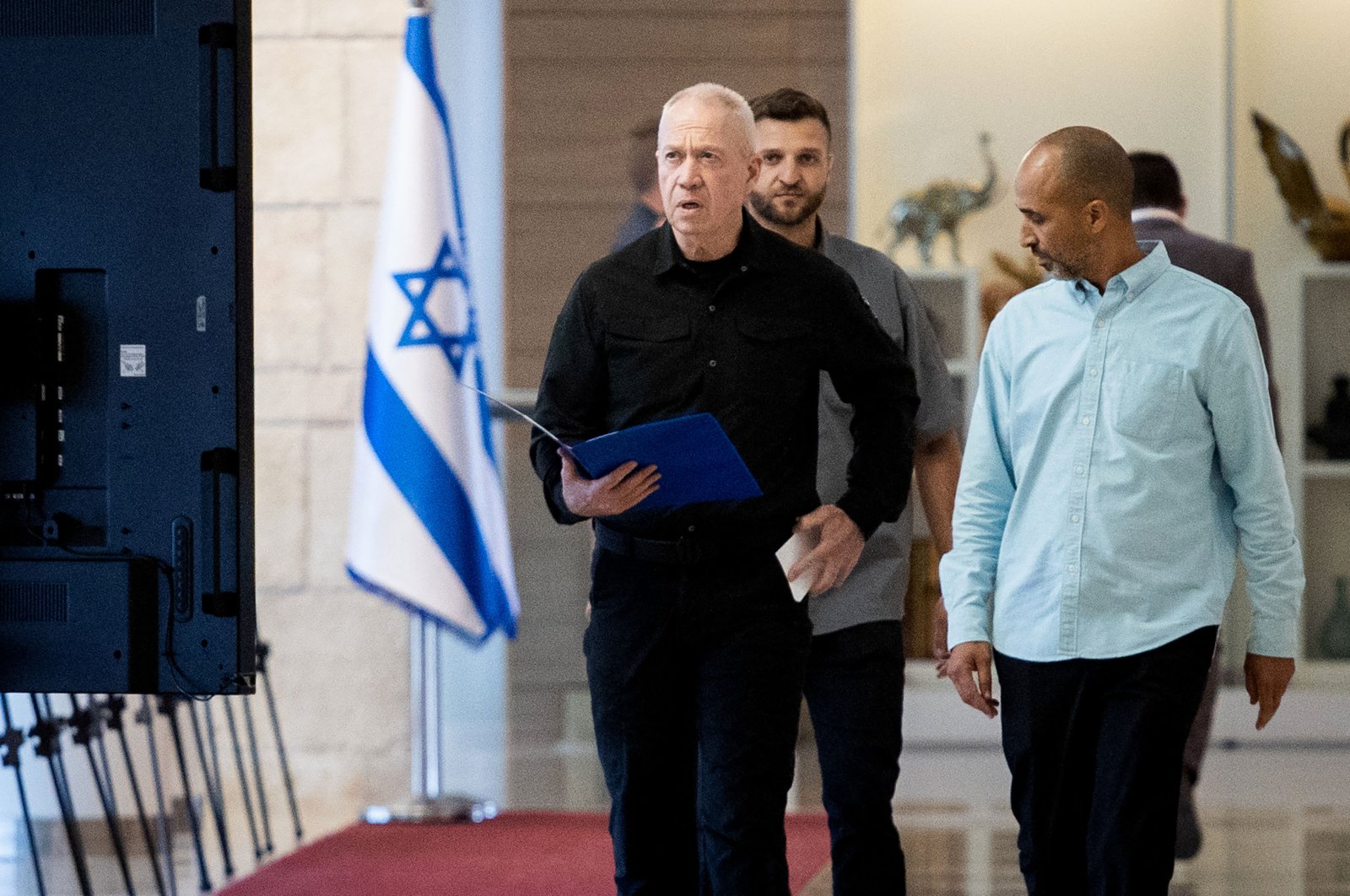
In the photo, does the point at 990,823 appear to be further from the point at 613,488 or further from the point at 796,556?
the point at 613,488

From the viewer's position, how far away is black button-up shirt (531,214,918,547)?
8.47 feet

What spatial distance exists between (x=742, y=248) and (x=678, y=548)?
17.8 inches

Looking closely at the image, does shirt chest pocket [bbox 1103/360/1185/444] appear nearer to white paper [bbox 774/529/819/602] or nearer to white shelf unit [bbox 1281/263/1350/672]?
white paper [bbox 774/529/819/602]

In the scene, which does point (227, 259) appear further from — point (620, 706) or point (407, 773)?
point (407, 773)

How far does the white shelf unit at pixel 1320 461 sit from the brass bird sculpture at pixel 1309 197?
0.28 feet

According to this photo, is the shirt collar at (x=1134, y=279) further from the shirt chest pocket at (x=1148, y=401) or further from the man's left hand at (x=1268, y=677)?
the man's left hand at (x=1268, y=677)

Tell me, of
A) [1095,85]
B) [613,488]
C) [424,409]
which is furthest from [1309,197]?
[613,488]

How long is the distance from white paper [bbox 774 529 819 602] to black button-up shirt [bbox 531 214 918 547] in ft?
0.09

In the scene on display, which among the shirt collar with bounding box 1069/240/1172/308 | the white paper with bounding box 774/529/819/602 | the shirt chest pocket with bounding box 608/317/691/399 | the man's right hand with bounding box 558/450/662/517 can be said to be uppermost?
the shirt collar with bounding box 1069/240/1172/308

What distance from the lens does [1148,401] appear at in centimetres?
236

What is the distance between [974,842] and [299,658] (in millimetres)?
2189

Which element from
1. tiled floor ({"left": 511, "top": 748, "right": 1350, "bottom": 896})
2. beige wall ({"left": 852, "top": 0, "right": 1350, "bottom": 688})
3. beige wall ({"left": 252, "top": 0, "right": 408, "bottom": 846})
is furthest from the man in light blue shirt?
A: beige wall ({"left": 852, "top": 0, "right": 1350, "bottom": 688})

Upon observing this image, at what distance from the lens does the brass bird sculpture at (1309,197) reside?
6414 millimetres

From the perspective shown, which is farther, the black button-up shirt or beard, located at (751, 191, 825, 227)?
beard, located at (751, 191, 825, 227)
